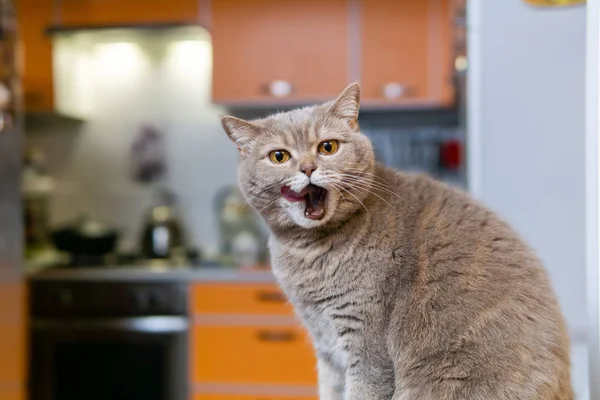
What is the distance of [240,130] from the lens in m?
0.83

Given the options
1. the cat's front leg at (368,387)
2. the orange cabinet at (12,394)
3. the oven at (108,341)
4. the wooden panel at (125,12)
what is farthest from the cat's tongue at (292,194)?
the wooden panel at (125,12)

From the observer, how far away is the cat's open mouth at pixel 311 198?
799mm

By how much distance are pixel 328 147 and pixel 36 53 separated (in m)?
2.36

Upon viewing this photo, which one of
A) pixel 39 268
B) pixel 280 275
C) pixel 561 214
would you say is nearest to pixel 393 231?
pixel 280 275

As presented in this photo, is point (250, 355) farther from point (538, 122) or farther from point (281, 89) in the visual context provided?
point (538, 122)

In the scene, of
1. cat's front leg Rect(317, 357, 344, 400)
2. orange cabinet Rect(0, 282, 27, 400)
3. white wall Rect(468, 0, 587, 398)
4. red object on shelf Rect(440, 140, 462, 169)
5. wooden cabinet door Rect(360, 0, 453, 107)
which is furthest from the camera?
red object on shelf Rect(440, 140, 462, 169)

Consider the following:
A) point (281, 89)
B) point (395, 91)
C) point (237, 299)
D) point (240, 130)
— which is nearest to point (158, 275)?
point (237, 299)

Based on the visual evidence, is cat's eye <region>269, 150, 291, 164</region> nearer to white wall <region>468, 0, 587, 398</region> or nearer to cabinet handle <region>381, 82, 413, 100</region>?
white wall <region>468, 0, 587, 398</region>

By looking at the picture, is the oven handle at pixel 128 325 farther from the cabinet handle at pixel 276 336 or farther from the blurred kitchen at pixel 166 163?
the cabinet handle at pixel 276 336

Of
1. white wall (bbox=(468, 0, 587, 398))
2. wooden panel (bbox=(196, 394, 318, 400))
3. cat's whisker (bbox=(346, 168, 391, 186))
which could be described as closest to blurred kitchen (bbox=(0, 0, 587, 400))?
wooden panel (bbox=(196, 394, 318, 400))

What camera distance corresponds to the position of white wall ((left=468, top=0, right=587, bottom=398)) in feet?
4.58

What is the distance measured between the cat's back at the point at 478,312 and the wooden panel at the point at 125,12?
2.18 m

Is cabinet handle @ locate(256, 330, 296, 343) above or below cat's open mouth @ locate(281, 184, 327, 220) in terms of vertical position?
below

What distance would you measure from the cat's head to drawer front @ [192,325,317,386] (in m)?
1.69
